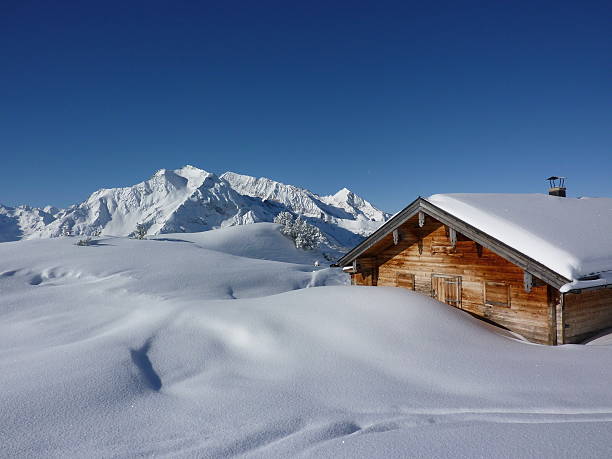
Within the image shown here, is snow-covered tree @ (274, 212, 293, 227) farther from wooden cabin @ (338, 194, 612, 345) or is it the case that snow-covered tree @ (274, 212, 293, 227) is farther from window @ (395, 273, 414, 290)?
window @ (395, 273, 414, 290)

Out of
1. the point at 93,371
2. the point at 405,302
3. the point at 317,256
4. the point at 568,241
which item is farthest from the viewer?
the point at 317,256

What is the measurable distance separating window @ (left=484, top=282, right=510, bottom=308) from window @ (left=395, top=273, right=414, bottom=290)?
2.28 m

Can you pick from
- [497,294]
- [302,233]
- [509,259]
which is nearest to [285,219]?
[302,233]

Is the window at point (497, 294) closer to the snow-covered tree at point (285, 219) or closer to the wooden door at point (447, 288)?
the wooden door at point (447, 288)

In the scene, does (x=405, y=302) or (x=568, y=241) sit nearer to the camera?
(x=405, y=302)

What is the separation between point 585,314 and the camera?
7.93m

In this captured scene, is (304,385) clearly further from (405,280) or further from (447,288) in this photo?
(405,280)

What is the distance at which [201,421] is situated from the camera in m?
3.64

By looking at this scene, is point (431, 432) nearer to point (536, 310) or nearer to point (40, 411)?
point (40, 411)

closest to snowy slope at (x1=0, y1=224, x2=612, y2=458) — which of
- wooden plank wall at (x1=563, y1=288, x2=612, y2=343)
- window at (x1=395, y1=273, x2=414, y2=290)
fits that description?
wooden plank wall at (x1=563, y1=288, x2=612, y2=343)

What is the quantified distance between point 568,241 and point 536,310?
180 centimetres

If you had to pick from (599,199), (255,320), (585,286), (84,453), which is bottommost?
(84,453)

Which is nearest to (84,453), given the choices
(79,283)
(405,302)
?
(405,302)

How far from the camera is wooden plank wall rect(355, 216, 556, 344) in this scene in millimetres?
7754
